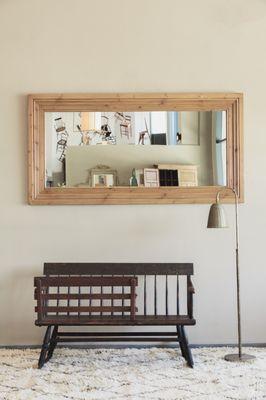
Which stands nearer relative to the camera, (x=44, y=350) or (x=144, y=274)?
(x=44, y=350)

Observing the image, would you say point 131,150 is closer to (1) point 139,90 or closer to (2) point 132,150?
(2) point 132,150

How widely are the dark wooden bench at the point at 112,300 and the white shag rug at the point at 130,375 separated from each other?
13cm

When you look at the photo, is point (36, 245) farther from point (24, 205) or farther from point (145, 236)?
point (145, 236)

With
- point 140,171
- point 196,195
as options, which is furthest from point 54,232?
point 196,195

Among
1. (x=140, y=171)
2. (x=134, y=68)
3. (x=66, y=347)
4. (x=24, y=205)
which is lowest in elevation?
(x=66, y=347)

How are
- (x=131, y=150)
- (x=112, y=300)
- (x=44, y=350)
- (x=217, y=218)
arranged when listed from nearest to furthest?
(x=44, y=350) → (x=217, y=218) → (x=112, y=300) → (x=131, y=150)

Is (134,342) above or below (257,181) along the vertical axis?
below

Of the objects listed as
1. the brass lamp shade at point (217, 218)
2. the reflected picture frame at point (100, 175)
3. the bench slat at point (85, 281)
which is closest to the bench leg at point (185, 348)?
the bench slat at point (85, 281)

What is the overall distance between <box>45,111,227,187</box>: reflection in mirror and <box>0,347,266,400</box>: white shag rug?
4.52 ft

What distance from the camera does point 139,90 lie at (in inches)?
171

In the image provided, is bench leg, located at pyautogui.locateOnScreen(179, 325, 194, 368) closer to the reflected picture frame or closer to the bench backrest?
the bench backrest

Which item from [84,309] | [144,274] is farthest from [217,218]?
[84,309]

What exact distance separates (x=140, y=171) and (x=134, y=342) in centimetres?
142

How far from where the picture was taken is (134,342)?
168 inches
